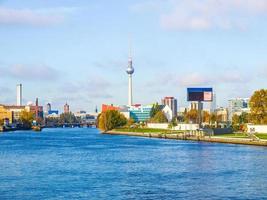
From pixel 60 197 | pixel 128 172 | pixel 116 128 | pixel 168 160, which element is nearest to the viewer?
pixel 60 197

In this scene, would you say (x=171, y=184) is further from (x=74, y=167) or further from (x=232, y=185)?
(x=74, y=167)

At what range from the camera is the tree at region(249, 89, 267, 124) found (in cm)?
12544

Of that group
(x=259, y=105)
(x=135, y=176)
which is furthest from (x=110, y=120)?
(x=135, y=176)

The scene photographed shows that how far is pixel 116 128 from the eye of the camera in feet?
629

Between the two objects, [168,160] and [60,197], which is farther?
[168,160]

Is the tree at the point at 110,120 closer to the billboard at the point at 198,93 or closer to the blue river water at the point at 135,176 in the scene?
the billboard at the point at 198,93

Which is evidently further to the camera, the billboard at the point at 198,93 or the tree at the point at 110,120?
the tree at the point at 110,120

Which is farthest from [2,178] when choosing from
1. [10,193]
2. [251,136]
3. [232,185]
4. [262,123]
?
[262,123]

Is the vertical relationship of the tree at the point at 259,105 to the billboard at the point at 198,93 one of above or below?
below

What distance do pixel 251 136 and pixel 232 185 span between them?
204 feet

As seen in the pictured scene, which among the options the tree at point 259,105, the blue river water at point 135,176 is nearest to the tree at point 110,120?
the tree at point 259,105

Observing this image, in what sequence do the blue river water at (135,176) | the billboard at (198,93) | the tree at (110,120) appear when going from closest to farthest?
1. the blue river water at (135,176)
2. the billboard at (198,93)
3. the tree at (110,120)

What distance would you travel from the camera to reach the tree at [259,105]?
412ft

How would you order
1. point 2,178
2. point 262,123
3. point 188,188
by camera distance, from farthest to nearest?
point 262,123
point 2,178
point 188,188
